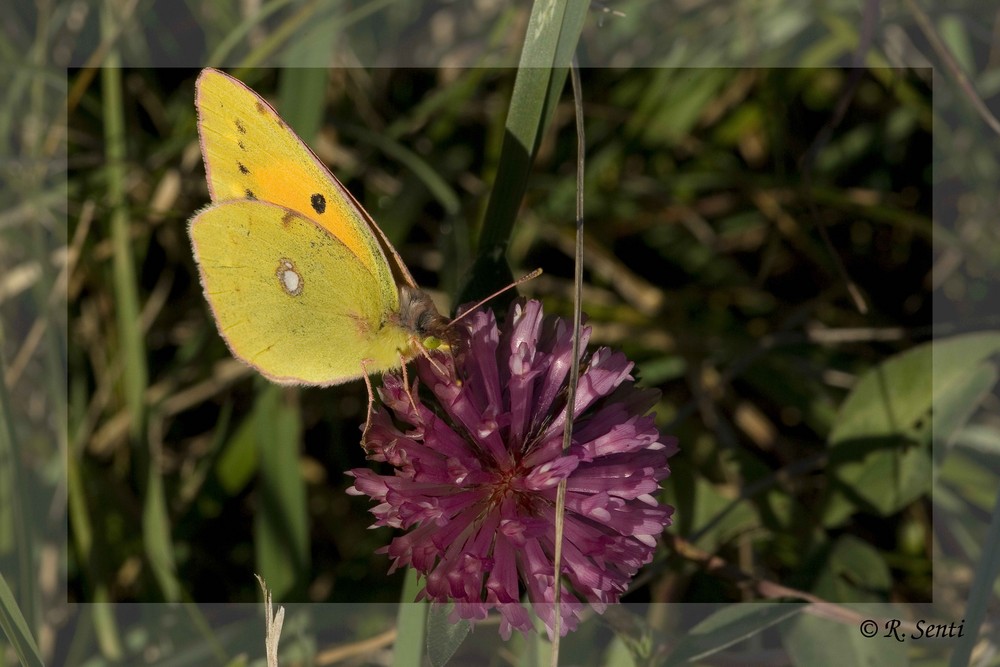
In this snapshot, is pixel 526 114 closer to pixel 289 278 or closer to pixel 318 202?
pixel 318 202

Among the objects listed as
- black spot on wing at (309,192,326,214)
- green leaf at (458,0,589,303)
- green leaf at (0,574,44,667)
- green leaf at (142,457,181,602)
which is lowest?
green leaf at (142,457,181,602)

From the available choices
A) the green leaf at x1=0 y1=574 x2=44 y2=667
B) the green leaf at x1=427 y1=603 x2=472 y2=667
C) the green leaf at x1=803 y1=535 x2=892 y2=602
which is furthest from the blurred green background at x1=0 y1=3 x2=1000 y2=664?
the green leaf at x1=427 y1=603 x2=472 y2=667

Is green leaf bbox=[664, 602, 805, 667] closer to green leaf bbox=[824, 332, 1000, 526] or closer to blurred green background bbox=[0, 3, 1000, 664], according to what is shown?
blurred green background bbox=[0, 3, 1000, 664]

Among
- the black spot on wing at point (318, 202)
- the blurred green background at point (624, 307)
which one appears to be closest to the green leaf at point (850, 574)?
the blurred green background at point (624, 307)

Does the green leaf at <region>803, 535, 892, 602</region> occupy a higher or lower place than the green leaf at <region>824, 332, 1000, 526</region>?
lower

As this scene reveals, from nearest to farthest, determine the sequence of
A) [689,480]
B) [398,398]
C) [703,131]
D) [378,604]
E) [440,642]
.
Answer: [440,642] < [398,398] < [689,480] < [378,604] < [703,131]

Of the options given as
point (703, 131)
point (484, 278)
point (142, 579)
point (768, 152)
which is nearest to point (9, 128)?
point (142, 579)

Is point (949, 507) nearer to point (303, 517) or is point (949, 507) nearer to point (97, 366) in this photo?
point (303, 517)

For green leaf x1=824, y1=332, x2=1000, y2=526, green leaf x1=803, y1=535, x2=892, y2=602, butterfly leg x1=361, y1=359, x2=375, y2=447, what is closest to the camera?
butterfly leg x1=361, y1=359, x2=375, y2=447
